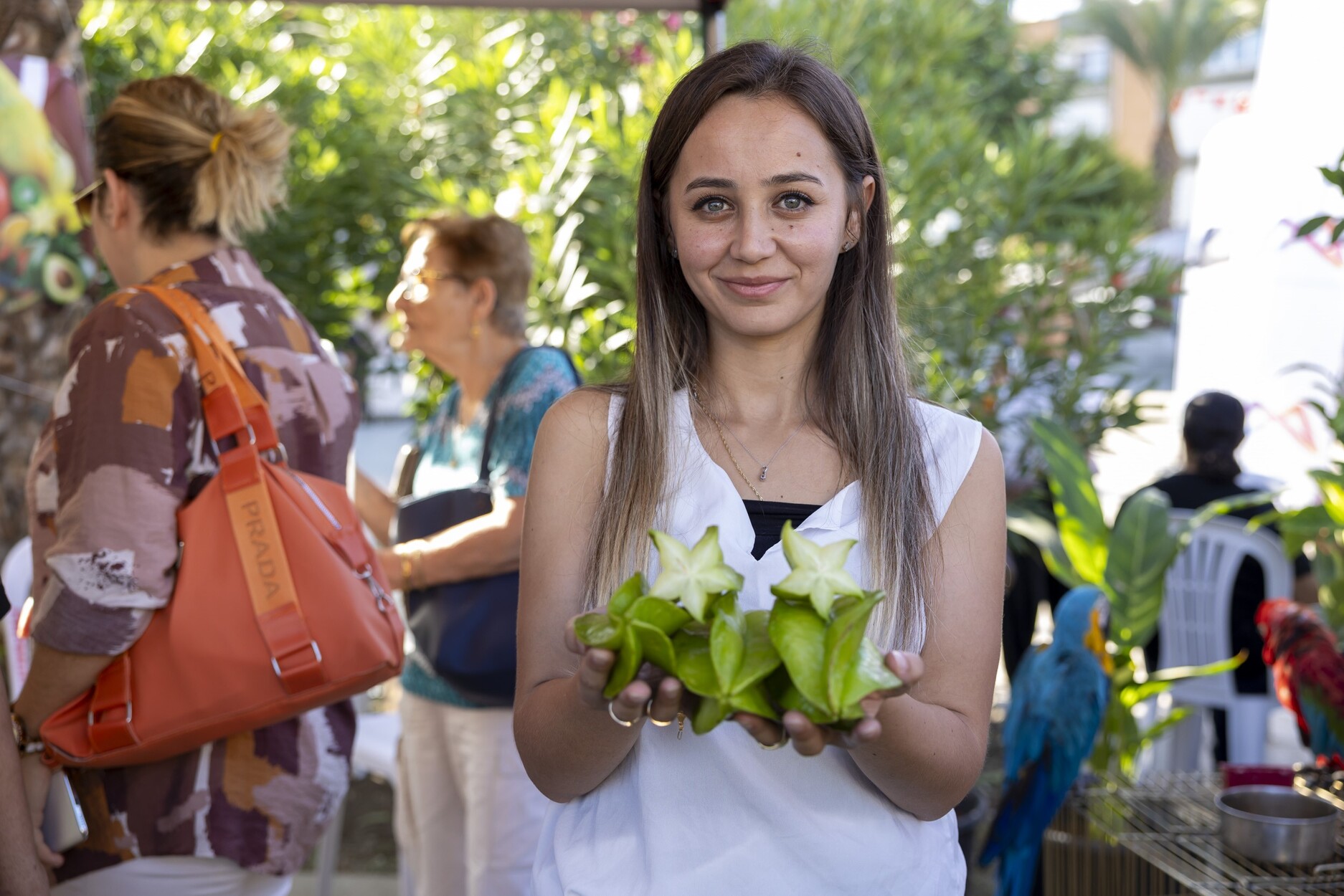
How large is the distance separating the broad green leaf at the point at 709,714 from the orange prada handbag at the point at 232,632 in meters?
0.87

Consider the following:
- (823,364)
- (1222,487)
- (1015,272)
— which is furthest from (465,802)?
(1015,272)

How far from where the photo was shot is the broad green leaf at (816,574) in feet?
3.65

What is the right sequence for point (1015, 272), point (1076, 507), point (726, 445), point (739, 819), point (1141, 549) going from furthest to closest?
point (1015, 272) → point (1076, 507) → point (1141, 549) → point (726, 445) → point (739, 819)

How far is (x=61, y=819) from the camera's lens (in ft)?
5.98

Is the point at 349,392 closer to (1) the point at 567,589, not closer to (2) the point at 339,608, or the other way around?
(2) the point at 339,608

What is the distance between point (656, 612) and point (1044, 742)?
6.35ft

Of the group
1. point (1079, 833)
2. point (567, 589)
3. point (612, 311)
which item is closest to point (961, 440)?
point (567, 589)

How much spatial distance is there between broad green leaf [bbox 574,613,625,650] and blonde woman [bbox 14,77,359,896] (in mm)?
913

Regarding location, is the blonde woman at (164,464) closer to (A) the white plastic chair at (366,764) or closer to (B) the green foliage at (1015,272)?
(A) the white plastic chair at (366,764)

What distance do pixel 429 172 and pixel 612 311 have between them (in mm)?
1240

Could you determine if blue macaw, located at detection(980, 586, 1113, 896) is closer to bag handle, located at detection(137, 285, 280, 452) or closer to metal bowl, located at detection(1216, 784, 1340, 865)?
metal bowl, located at detection(1216, 784, 1340, 865)

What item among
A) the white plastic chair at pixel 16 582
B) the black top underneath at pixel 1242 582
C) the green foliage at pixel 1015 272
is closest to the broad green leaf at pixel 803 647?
the white plastic chair at pixel 16 582

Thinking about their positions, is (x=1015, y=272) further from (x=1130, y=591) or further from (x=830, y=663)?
(x=830, y=663)

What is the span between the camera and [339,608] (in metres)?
1.83
